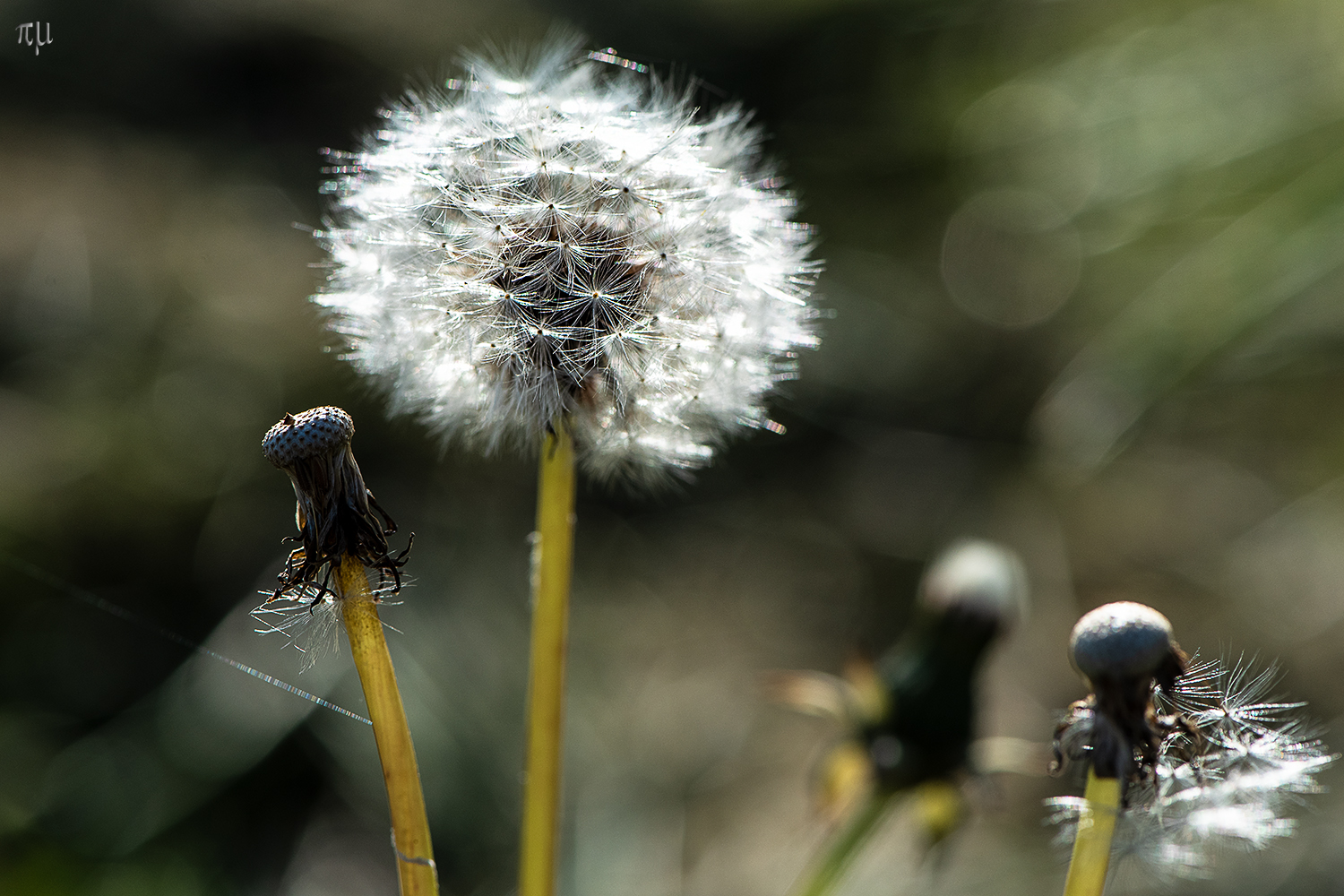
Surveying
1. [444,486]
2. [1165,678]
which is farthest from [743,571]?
[1165,678]

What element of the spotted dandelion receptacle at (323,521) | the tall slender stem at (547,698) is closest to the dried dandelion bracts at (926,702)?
the tall slender stem at (547,698)

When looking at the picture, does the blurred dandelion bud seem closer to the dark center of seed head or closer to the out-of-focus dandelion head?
the out-of-focus dandelion head

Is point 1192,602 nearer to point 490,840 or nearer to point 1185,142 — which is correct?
point 1185,142

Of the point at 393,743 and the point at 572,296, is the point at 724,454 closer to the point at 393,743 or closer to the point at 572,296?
the point at 572,296

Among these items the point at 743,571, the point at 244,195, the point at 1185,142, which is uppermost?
the point at 244,195

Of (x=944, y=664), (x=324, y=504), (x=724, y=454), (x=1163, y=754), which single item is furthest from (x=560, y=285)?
(x=724, y=454)

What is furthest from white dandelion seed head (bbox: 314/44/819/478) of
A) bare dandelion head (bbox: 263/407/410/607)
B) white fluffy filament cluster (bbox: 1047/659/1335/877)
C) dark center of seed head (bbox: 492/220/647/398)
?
white fluffy filament cluster (bbox: 1047/659/1335/877)
